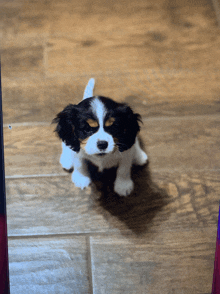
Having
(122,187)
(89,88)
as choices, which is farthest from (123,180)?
(89,88)

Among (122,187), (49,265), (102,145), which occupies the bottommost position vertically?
(49,265)

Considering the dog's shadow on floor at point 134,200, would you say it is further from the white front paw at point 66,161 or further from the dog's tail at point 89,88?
the dog's tail at point 89,88

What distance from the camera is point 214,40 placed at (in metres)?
0.74

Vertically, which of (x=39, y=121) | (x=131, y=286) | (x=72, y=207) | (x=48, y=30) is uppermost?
(x=48, y=30)

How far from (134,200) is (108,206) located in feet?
0.20

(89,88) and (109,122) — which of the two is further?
(89,88)

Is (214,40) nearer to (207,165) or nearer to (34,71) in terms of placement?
(207,165)

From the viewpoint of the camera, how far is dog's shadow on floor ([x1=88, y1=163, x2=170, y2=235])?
2.11 feet

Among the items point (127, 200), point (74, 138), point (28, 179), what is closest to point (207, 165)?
point (127, 200)

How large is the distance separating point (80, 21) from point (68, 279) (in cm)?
64

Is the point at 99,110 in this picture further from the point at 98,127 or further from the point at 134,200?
the point at 134,200

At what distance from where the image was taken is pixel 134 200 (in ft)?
2.14

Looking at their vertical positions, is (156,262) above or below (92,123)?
below

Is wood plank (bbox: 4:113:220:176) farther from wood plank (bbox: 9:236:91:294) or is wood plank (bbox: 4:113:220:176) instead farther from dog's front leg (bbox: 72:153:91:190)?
wood plank (bbox: 9:236:91:294)
